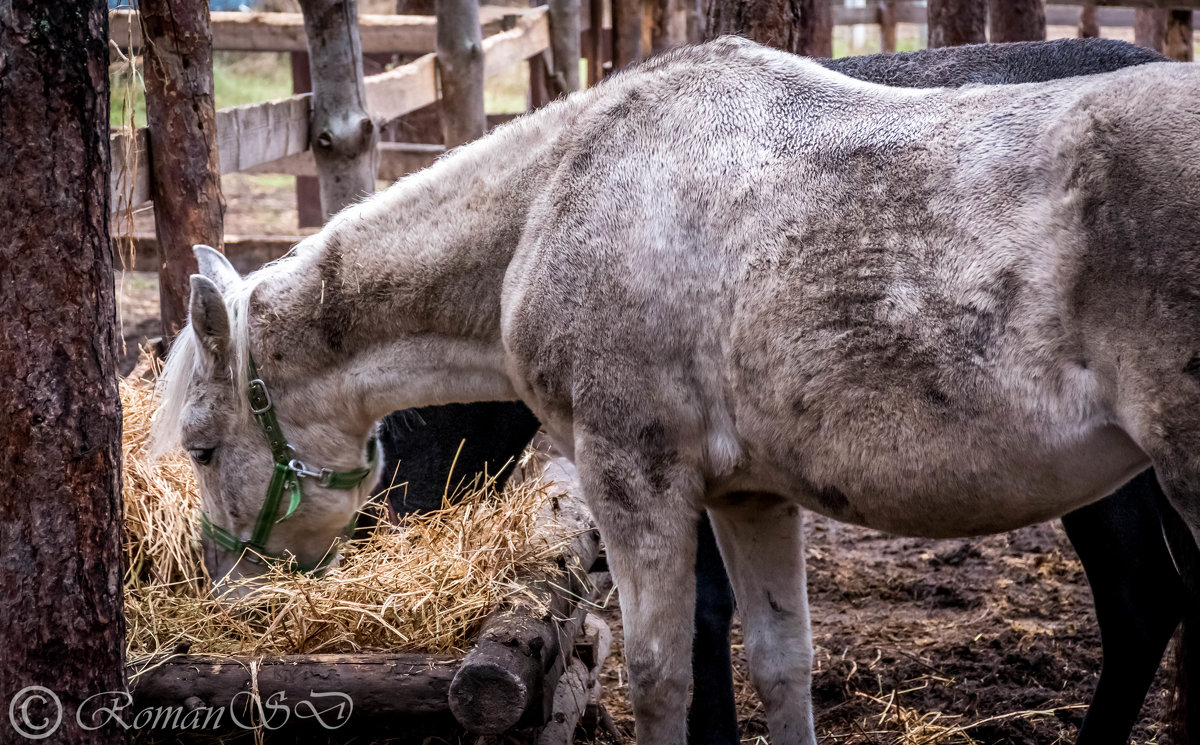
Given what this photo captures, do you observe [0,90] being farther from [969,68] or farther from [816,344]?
[969,68]

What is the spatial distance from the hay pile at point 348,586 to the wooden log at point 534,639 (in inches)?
4.0

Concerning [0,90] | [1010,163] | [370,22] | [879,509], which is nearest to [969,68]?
[1010,163]

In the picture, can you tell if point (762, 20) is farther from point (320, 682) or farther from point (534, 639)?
point (320, 682)

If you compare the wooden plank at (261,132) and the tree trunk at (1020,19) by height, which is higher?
the tree trunk at (1020,19)

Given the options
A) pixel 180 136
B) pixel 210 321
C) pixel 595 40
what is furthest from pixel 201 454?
pixel 595 40

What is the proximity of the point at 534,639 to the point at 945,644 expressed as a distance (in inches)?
86.1

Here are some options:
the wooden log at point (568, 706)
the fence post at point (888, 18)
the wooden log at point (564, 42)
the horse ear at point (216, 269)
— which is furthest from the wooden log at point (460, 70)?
the fence post at point (888, 18)

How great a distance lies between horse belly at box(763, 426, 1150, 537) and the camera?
2.21m

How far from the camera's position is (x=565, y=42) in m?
9.20

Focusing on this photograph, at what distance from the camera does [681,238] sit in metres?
2.65

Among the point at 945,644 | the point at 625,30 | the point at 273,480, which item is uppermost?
the point at 625,30

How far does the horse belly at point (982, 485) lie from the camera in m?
2.21

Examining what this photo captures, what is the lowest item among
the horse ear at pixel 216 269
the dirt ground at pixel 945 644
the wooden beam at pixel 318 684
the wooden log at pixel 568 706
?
the dirt ground at pixel 945 644

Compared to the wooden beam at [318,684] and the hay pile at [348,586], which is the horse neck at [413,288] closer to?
the hay pile at [348,586]
